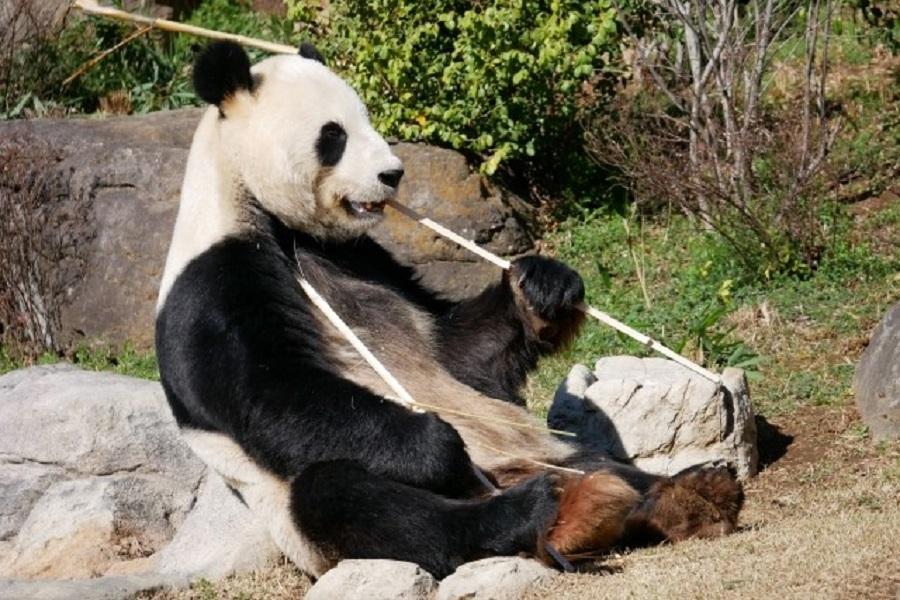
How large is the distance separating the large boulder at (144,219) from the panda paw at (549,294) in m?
4.46

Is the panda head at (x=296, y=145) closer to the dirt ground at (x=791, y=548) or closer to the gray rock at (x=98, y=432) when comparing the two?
the dirt ground at (x=791, y=548)

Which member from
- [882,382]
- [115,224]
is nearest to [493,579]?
[882,382]

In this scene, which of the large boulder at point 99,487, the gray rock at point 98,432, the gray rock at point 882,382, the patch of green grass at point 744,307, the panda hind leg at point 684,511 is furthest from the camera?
the patch of green grass at point 744,307

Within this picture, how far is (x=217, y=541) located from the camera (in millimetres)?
7172

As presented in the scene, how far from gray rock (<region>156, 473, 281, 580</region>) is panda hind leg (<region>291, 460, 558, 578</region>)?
719mm

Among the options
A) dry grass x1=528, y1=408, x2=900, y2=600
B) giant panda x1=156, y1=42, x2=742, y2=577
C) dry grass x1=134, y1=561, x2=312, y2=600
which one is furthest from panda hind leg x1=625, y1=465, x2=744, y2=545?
dry grass x1=134, y1=561, x2=312, y2=600

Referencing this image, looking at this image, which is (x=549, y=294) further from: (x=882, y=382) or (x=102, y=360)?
(x=102, y=360)

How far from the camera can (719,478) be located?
6684 millimetres

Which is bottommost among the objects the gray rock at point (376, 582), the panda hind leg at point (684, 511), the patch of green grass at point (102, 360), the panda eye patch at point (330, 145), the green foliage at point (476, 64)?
the patch of green grass at point (102, 360)

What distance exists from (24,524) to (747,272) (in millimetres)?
5152

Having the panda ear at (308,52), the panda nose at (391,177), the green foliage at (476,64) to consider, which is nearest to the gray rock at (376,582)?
the panda nose at (391,177)

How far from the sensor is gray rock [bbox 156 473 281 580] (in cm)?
686

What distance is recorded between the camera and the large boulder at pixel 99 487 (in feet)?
25.0

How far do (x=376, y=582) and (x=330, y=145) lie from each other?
185 cm
